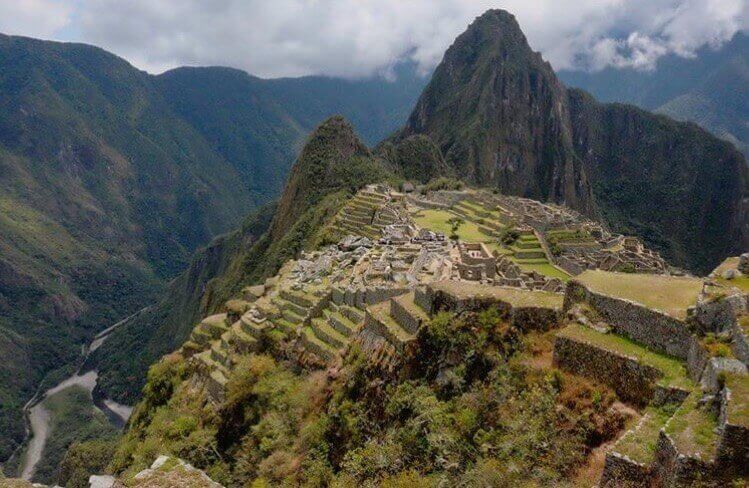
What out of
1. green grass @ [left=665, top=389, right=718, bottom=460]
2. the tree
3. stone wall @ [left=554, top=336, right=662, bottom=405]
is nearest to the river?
the tree

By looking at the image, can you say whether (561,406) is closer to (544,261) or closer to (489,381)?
(489,381)

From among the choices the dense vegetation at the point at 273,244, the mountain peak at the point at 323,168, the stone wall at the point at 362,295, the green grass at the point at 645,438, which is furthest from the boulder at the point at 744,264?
the mountain peak at the point at 323,168

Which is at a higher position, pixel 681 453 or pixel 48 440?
pixel 681 453

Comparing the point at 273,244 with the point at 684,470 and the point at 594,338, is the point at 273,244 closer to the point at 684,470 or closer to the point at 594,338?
the point at 594,338

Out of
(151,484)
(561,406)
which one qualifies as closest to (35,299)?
(151,484)

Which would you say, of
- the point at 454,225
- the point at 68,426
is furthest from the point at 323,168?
the point at 68,426

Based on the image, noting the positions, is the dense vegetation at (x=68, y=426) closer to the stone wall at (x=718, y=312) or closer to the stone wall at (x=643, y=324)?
the stone wall at (x=643, y=324)
